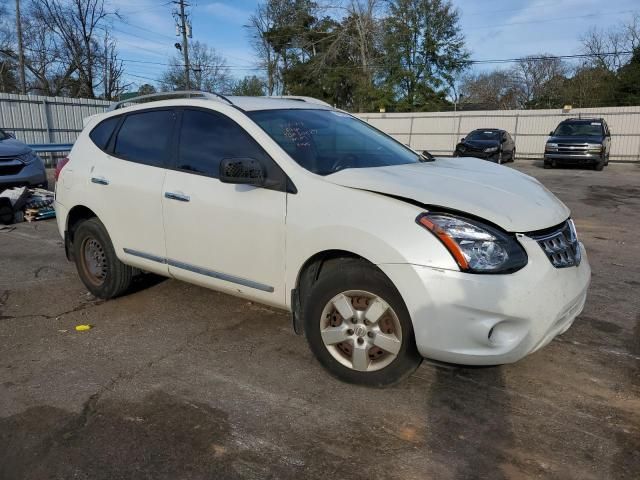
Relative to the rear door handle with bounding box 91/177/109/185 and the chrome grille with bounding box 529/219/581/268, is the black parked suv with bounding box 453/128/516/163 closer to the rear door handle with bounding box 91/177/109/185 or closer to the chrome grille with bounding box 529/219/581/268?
the rear door handle with bounding box 91/177/109/185

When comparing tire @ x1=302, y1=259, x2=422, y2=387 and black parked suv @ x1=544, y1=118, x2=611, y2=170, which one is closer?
tire @ x1=302, y1=259, x2=422, y2=387

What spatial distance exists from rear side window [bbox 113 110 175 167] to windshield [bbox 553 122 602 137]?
19.4 m

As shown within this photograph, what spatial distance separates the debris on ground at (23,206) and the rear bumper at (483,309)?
8.02 metres

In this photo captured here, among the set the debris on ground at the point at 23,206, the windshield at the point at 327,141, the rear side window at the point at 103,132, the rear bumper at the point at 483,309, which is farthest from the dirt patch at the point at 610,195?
the debris on ground at the point at 23,206

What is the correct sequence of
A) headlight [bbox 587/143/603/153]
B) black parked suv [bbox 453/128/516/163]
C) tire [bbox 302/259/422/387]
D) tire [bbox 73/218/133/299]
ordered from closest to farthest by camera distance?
1. tire [bbox 302/259/422/387]
2. tire [bbox 73/218/133/299]
3. headlight [bbox 587/143/603/153]
4. black parked suv [bbox 453/128/516/163]

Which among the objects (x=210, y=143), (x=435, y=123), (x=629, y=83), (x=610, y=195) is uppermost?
(x=629, y=83)

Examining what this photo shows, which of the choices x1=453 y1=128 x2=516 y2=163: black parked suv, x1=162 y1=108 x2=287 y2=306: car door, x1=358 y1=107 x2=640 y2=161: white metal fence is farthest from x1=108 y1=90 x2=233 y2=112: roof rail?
x1=358 y1=107 x2=640 y2=161: white metal fence

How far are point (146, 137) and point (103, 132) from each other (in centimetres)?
69

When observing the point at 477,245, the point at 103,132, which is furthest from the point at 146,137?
the point at 477,245

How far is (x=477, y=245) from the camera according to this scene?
8.82 feet

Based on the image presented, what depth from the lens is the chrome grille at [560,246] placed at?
9.32 feet

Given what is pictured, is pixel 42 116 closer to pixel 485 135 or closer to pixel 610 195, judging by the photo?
pixel 485 135

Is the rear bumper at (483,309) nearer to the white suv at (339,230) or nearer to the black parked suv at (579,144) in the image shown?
the white suv at (339,230)

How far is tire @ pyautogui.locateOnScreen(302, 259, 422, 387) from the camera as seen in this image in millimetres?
2896
